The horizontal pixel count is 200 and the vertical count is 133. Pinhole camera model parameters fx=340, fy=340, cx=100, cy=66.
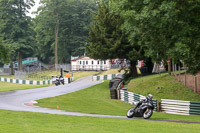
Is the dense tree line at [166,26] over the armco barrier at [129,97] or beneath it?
over

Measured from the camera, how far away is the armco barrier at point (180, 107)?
22781mm

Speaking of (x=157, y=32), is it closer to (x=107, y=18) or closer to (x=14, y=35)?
(x=107, y=18)

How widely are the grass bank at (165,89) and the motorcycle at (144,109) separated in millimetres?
8501

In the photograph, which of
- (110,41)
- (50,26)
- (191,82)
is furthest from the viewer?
(50,26)

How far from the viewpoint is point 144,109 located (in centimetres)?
1914

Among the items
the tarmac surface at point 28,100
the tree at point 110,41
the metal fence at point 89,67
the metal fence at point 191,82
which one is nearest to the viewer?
the tarmac surface at point 28,100

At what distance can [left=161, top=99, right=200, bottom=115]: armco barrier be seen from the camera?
897 inches

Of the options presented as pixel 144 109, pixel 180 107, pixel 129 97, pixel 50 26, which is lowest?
pixel 129 97

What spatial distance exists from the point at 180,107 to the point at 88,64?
56657 mm

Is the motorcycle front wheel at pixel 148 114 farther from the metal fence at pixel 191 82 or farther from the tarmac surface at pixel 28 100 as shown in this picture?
the metal fence at pixel 191 82

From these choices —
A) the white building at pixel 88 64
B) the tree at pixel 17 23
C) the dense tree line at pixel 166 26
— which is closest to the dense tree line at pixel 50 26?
the tree at pixel 17 23

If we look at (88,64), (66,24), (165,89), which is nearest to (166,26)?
(165,89)

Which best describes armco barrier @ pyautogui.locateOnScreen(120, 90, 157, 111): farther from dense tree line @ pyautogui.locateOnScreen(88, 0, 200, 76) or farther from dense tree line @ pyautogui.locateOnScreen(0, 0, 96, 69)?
dense tree line @ pyautogui.locateOnScreen(0, 0, 96, 69)

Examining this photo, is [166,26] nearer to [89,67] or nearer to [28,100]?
[28,100]
